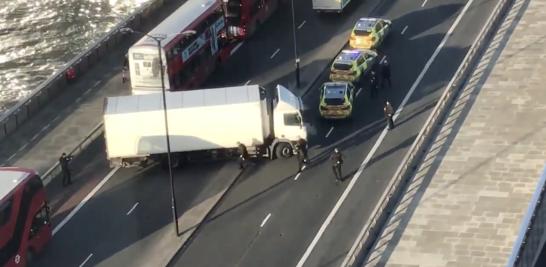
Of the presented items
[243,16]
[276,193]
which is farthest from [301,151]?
[243,16]

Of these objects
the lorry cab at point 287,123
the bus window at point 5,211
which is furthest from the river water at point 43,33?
the bus window at point 5,211

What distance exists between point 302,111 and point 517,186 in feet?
45.6

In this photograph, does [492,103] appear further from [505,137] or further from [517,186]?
[517,186]

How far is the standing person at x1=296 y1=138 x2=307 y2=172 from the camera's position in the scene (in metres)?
48.2

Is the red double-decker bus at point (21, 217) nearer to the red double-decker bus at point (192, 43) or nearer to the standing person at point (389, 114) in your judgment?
the red double-decker bus at point (192, 43)

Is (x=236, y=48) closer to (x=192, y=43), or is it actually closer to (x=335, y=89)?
(x=192, y=43)

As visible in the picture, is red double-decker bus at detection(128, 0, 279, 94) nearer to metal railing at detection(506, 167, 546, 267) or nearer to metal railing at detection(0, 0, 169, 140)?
metal railing at detection(0, 0, 169, 140)

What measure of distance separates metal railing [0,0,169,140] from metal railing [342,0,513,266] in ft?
69.5

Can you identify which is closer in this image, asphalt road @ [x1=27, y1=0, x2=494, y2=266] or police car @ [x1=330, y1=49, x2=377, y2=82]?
asphalt road @ [x1=27, y1=0, x2=494, y2=266]

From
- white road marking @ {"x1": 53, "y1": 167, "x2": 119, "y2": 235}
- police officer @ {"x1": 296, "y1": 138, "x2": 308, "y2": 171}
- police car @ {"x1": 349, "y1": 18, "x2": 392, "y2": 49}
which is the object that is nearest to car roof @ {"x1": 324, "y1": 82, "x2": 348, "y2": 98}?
police officer @ {"x1": 296, "y1": 138, "x2": 308, "y2": 171}

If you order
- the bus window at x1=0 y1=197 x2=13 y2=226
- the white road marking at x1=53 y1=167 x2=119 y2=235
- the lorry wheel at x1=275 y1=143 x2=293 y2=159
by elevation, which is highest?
the bus window at x1=0 y1=197 x2=13 y2=226

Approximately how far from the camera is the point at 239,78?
59.2m

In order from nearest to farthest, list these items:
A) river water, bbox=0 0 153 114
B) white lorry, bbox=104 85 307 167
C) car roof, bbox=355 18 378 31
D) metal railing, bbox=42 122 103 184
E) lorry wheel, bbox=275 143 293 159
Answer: white lorry, bbox=104 85 307 167 < metal railing, bbox=42 122 103 184 < lorry wheel, bbox=275 143 293 159 < car roof, bbox=355 18 378 31 < river water, bbox=0 0 153 114

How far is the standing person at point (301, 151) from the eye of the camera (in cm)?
4819
